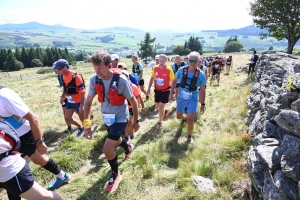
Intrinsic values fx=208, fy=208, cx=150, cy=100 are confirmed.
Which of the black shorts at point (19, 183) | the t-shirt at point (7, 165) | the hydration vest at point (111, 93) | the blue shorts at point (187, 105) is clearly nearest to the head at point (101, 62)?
the hydration vest at point (111, 93)

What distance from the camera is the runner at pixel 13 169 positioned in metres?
2.57

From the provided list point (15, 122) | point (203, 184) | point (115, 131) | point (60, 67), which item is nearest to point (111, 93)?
point (115, 131)

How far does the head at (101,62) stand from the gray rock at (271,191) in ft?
10.4

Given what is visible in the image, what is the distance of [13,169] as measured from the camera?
8.61ft

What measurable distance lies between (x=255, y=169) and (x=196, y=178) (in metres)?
1.16

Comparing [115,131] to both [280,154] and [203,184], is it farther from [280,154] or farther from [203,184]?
[280,154]

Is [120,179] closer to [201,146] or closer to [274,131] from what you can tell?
[201,146]

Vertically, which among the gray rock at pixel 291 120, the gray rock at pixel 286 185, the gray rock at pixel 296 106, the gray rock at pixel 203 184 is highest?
the gray rock at pixel 296 106

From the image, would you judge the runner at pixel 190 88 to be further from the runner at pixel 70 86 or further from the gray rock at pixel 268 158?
the runner at pixel 70 86

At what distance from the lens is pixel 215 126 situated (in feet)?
22.9

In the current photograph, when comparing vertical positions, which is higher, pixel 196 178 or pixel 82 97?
pixel 82 97

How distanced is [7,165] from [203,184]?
3208 mm

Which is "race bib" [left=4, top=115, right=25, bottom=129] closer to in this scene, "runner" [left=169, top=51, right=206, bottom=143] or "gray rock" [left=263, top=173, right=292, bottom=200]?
"gray rock" [left=263, top=173, right=292, bottom=200]

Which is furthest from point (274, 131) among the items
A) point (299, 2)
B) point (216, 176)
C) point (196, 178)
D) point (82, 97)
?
point (299, 2)
